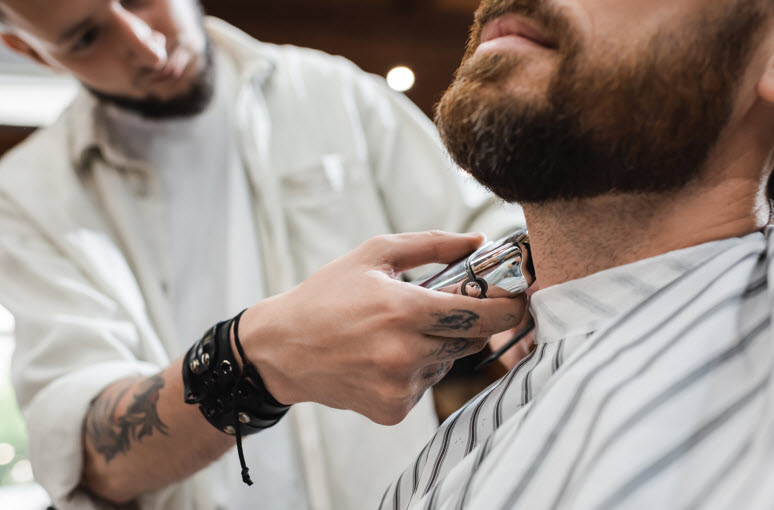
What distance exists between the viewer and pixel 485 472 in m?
0.66

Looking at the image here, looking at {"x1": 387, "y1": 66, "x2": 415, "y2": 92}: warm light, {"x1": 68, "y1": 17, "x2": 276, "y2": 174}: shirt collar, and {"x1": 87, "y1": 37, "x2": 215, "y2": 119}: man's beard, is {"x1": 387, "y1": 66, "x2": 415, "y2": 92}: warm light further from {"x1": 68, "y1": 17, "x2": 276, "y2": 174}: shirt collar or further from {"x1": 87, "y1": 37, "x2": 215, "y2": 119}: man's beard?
{"x1": 87, "y1": 37, "x2": 215, "y2": 119}: man's beard

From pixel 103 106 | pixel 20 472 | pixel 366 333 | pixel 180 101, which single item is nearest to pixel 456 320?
pixel 366 333

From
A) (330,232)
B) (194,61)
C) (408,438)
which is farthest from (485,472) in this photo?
(194,61)

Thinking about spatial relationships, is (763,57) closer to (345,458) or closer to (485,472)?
(485,472)

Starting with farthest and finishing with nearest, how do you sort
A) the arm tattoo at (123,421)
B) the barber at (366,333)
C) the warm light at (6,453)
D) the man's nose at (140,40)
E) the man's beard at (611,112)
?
the warm light at (6,453) < the man's nose at (140,40) < the arm tattoo at (123,421) < the barber at (366,333) < the man's beard at (611,112)

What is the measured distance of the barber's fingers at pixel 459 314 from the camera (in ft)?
2.45

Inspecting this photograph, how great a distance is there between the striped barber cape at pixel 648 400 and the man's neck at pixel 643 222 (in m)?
0.03

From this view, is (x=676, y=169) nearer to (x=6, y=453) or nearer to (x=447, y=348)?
(x=447, y=348)

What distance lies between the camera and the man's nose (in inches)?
52.8

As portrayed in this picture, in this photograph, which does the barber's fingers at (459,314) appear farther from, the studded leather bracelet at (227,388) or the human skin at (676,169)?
the studded leather bracelet at (227,388)

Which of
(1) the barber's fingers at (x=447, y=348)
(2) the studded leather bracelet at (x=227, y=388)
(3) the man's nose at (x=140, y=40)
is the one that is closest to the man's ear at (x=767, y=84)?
(1) the barber's fingers at (x=447, y=348)

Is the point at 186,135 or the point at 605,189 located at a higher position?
the point at 605,189

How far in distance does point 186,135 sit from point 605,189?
1.19 meters

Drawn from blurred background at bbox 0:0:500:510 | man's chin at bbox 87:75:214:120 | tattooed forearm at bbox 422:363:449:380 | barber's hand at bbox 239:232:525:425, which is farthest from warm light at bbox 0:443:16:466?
tattooed forearm at bbox 422:363:449:380
